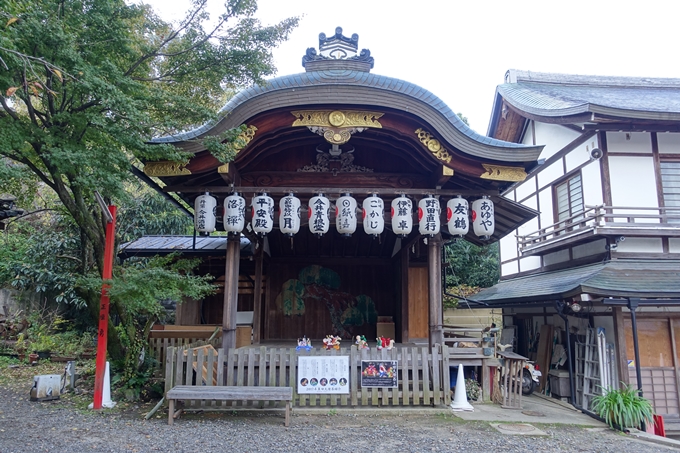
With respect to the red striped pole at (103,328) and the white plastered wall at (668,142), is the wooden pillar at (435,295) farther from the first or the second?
the white plastered wall at (668,142)

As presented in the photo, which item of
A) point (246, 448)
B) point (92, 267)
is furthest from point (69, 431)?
point (92, 267)

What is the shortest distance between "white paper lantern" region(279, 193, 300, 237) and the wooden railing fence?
6.97 feet

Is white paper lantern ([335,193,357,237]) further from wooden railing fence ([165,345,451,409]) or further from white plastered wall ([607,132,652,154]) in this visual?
white plastered wall ([607,132,652,154])

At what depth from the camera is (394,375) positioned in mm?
7438

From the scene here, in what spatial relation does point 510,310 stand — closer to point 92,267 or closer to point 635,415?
point 635,415

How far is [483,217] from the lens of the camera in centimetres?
846

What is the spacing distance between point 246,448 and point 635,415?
251 inches

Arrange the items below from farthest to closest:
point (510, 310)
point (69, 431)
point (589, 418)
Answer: point (510, 310)
point (589, 418)
point (69, 431)

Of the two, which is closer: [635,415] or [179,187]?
[635,415]

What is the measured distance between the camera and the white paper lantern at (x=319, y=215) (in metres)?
8.02

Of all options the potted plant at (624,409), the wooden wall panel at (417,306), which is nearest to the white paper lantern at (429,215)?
the wooden wall panel at (417,306)

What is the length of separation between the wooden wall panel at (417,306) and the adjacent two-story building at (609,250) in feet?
7.34

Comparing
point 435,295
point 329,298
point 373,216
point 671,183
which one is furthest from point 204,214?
point 671,183

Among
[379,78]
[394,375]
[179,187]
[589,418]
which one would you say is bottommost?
[589,418]
